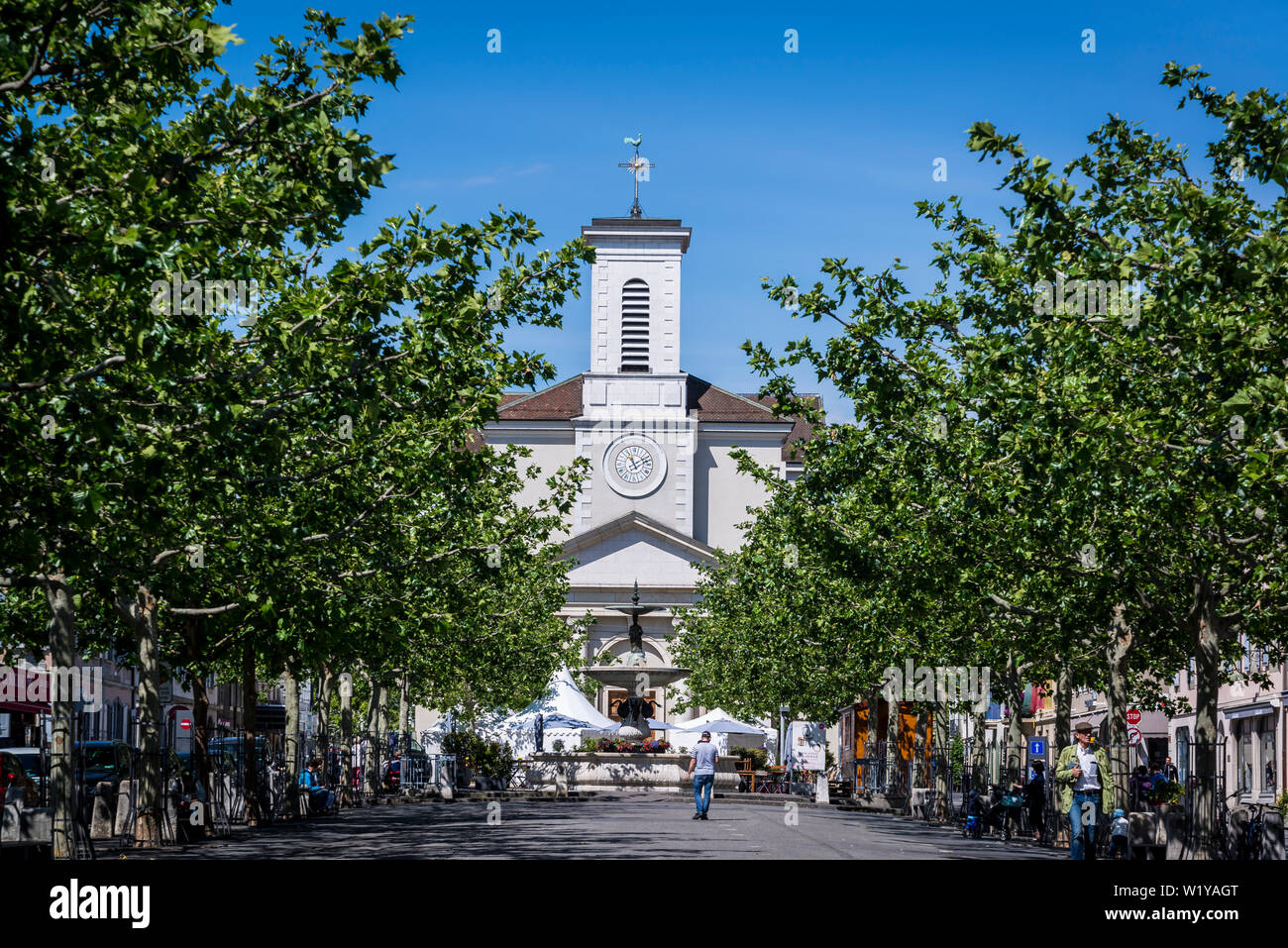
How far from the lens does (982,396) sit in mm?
26359

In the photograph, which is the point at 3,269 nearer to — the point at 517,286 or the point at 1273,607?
the point at 517,286

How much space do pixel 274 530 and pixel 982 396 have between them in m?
10.3

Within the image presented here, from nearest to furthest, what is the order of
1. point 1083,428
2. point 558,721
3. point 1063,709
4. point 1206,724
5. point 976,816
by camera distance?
point 1083,428
point 1206,724
point 976,816
point 1063,709
point 558,721

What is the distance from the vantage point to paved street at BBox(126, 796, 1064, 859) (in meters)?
25.2

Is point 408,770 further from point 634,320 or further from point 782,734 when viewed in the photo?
point 634,320

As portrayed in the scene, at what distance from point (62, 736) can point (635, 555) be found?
233ft

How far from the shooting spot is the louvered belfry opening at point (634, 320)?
326 ft

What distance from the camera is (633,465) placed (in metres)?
99.6

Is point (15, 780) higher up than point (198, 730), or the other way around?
point (198, 730)

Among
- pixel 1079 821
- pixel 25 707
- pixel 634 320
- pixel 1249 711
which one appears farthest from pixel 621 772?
pixel 634 320

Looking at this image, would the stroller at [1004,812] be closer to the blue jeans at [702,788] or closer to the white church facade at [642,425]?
the blue jeans at [702,788]

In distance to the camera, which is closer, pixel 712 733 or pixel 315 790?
pixel 315 790

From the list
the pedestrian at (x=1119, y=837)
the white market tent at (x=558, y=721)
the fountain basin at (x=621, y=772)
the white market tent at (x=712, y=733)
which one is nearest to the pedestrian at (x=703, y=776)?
the pedestrian at (x=1119, y=837)
